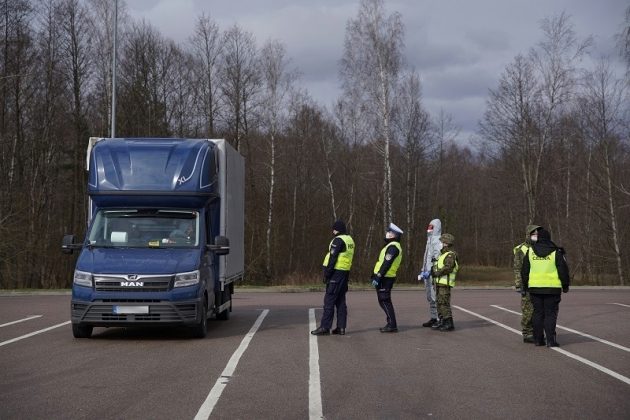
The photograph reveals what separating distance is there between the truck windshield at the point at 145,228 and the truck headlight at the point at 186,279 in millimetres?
767

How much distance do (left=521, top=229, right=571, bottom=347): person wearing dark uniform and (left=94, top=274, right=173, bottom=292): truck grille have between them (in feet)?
18.2

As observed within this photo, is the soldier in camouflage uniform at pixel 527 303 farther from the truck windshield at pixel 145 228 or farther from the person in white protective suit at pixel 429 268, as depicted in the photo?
the truck windshield at pixel 145 228

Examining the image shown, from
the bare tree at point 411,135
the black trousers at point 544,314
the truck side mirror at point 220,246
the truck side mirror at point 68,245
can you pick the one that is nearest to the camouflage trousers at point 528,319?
the black trousers at point 544,314

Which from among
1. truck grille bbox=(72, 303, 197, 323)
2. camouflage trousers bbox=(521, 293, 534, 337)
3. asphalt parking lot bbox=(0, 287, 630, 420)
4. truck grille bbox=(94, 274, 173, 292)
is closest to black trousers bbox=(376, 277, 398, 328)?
asphalt parking lot bbox=(0, 287, 630, 420)

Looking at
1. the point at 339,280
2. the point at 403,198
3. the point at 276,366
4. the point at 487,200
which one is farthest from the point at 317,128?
the point at 276,366

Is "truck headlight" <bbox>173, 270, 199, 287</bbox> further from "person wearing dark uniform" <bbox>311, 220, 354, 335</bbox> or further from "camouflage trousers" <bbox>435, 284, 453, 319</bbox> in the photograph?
"camouflage trousers" <bbox>435, 284, 453, 319</bbox>

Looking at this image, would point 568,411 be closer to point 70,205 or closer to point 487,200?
point 70,205

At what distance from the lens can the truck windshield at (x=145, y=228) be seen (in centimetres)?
1183

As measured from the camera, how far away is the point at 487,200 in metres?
72.9

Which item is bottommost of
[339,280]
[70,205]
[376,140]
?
[339,280]

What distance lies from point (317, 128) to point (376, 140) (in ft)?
43.4

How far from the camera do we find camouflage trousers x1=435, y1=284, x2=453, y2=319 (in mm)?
12867

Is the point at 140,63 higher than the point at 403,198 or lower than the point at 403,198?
higher

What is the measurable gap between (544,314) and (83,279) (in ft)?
22.9
